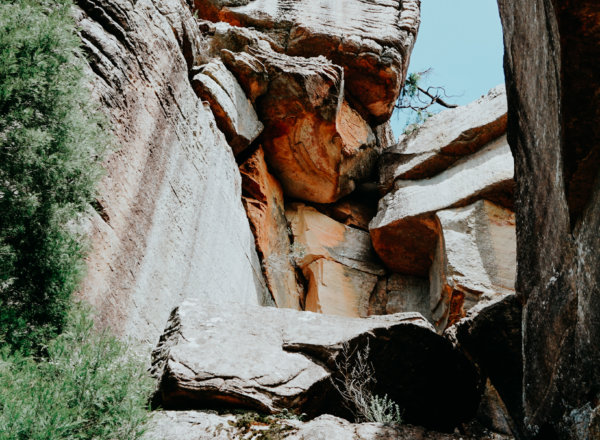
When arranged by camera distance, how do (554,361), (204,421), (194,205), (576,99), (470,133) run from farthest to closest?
(470,133) → (194,205) → (204,421) → (554,361) → (576,99)

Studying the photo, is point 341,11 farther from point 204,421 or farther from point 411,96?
point 204,421

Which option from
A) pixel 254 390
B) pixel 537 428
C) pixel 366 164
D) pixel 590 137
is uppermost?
pixel 366 164

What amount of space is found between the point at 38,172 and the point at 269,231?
20.8 feet

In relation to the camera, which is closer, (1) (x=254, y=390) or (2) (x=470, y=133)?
(1) (x=254, y=390)

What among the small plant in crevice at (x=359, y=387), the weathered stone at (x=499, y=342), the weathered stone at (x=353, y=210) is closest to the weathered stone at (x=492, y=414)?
the weathered stone at (x=499, y=342)

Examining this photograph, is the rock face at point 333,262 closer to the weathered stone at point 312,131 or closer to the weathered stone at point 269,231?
the weathered stone at point 269,231

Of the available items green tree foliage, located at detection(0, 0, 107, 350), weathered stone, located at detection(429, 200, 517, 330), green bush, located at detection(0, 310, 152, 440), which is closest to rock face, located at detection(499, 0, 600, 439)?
green bush, located at detection(0, 310, 152, 440)

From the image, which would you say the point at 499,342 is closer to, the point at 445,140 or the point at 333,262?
the point at 333,262

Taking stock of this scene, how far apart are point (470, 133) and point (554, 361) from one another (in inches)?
305

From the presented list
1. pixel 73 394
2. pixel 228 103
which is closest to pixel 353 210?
pixel 228 103

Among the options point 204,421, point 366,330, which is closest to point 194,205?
point 366,330

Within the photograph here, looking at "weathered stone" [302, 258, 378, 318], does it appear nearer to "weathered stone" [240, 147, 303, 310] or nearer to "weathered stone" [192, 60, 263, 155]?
"weathered stone" [240, 147, 303, 310]

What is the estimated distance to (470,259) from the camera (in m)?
9.50

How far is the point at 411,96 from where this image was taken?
15.8 metres
